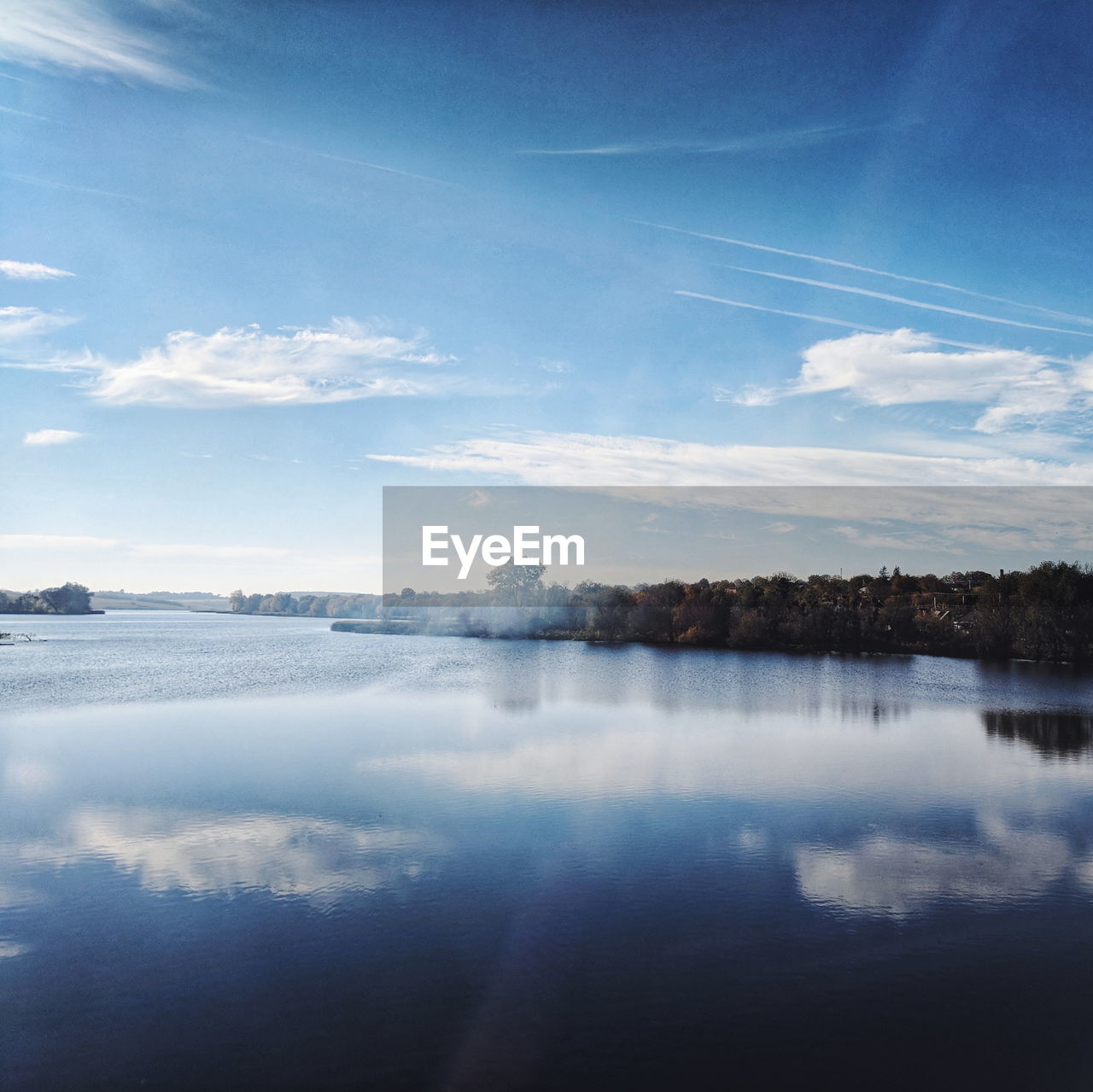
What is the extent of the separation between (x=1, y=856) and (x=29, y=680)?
28842 millimetres

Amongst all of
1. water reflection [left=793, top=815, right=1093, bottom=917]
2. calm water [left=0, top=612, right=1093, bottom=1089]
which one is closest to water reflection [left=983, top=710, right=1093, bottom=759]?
calm water [left=0, top=612, right=1093, bottom=1089]

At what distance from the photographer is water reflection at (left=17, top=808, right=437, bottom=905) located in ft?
36.0

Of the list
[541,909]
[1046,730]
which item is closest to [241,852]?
[541,909]

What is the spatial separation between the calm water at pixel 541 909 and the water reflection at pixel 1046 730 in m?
0.50

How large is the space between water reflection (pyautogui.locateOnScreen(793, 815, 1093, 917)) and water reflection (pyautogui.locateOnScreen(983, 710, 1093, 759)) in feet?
31.3

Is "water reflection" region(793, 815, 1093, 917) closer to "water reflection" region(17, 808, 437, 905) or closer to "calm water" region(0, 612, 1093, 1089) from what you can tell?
"calm water" region(0, 612, 1093, 1089)

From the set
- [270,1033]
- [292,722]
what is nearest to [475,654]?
[292,722]

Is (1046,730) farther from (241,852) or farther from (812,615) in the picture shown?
(812,615)

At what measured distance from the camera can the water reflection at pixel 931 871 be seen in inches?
422

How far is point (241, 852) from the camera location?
12289 mm

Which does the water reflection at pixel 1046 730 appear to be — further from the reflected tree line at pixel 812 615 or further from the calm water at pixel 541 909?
the reflected tree line at pixel 812 615

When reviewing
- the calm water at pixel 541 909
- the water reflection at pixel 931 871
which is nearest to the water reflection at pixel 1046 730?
the calm water at pixel 541 909

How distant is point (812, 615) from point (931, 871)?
6136 centimetres

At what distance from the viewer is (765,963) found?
8711 mm
